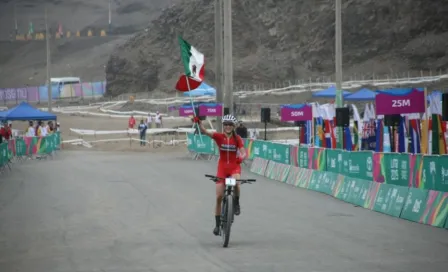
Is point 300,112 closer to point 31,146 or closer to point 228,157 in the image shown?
point 31,146

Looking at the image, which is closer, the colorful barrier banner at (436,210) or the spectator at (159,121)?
the colorful barrier banner at (436,210)

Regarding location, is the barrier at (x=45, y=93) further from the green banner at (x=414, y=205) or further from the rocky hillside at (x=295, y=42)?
the green banner at (x=414, y=205)

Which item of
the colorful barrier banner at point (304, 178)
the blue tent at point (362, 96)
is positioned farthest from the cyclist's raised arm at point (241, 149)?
the blue tent at point (362, 96)

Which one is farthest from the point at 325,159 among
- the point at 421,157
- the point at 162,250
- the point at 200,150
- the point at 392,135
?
the point at 200,150

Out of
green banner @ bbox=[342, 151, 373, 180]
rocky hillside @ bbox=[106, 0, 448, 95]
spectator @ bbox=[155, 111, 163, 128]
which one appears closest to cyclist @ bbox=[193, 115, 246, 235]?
green banner @ bbox=[342, 151, 373, 180]

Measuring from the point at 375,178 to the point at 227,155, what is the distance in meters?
7.62

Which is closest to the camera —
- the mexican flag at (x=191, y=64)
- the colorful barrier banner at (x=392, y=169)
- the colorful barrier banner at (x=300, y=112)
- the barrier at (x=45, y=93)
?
the colorful barrier banner at (x=392, y=169)

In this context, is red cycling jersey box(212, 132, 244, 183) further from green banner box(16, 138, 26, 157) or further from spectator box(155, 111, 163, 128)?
spectator box(155, 111, 163, 128)

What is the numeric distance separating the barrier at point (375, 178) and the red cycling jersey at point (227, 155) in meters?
3.76

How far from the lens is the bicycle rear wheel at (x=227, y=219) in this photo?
14.6 metres

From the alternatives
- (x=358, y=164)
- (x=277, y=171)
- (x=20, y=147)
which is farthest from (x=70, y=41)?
(x=358, y=164)

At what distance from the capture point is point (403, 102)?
2562cm

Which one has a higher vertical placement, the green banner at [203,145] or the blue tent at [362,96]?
the blue tent at [362,96]

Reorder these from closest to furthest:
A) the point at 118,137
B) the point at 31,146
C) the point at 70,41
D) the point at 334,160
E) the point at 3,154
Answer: the point at 334,160 → the point at 3,154 → the point at 31,146 → the point at 118,137 → the point at 70,41
